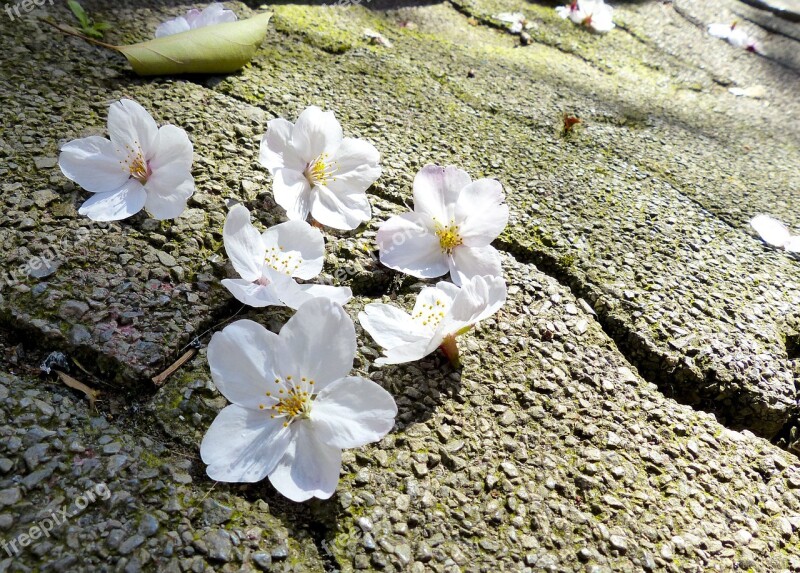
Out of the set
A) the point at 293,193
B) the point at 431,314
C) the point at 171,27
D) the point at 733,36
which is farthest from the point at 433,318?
the point at 733,36

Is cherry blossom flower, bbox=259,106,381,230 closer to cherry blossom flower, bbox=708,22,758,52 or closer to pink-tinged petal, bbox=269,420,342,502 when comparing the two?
pink-tinged petal, bbox=269,420,342,502

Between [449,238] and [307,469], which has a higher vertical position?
[449,238]

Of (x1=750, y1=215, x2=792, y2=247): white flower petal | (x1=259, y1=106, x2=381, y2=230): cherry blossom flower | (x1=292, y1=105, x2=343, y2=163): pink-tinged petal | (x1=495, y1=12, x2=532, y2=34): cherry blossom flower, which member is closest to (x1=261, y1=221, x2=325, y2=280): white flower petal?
(x1=259, y1=106, x2=381, y2=230): cherry blossom flower

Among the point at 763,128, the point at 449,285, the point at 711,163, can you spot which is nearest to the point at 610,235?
the point at 449,285

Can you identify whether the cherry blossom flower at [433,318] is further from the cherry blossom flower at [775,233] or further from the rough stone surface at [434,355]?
the cherry blossom flower at [775,233]

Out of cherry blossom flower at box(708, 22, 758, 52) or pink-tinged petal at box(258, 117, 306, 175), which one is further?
cherry blossom flower at box(708, 22, 758, 52)

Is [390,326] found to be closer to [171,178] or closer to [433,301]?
[433,301]
